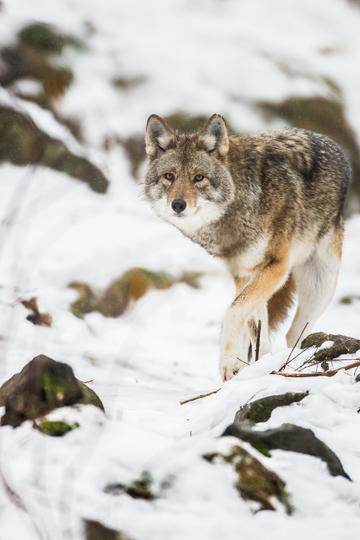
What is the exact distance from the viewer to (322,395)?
281 centimetres

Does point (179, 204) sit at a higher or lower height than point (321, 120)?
higher

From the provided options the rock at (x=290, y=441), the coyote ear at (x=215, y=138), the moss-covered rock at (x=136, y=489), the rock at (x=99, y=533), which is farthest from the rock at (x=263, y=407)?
the coyote ear at (x=215, y=138)

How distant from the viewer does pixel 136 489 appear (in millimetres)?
2141

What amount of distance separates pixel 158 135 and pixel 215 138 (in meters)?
0.47

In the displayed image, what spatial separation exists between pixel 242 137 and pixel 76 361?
2211mm

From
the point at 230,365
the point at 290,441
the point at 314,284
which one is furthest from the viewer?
the point at 314,284

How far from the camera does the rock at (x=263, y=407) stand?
2.72m

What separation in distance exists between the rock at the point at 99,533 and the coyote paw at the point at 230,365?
2188mm

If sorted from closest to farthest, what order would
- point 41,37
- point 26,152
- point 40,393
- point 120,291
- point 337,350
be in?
point 40,393 < point 337,350 < point 120,291 < point 26,152 < point 41,37

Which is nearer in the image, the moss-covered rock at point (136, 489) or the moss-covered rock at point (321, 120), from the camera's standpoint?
the moss-covered rock at point (136, 489)

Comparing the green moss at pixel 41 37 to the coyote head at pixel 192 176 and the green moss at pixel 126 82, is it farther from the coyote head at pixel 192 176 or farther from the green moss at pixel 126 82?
the coyote head at pixel 192 176

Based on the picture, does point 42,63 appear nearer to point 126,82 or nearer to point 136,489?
point 126,82

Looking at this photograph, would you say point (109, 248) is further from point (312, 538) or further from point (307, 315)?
point (312, 538)

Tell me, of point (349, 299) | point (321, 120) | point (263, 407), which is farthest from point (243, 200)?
point (321, 120)
